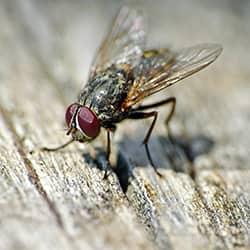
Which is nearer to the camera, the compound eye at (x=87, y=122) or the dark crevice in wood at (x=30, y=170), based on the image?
the dark crevice in wood at (x=30, y=170)

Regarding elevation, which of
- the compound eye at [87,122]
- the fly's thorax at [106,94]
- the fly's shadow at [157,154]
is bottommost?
the fly's shadow at [157,154]

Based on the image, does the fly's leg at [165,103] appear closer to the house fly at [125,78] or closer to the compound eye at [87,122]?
the house fly at [125,78]

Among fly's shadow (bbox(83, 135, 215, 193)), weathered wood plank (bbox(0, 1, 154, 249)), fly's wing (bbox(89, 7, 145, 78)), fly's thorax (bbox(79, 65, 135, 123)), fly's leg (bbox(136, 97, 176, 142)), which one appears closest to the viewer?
weathered wood plank (bbox(0, 1, 154, 249))

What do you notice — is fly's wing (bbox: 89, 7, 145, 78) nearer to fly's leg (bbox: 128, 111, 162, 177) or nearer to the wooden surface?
the wooden surface

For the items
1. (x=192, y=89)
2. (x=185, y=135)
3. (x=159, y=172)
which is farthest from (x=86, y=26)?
(x=159, y=172)

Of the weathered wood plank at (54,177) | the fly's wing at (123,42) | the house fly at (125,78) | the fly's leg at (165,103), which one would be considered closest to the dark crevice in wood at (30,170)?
the weathered wood plank at (54,177)

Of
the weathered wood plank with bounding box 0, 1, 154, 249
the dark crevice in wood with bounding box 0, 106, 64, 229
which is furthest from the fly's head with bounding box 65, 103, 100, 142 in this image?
the dark crevice in wood with bounding box 0, 106, 64, 229

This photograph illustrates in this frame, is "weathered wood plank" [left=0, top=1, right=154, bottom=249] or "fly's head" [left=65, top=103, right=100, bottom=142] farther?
"fly's head" [left=65, top=103, right=100, bottom=142]
